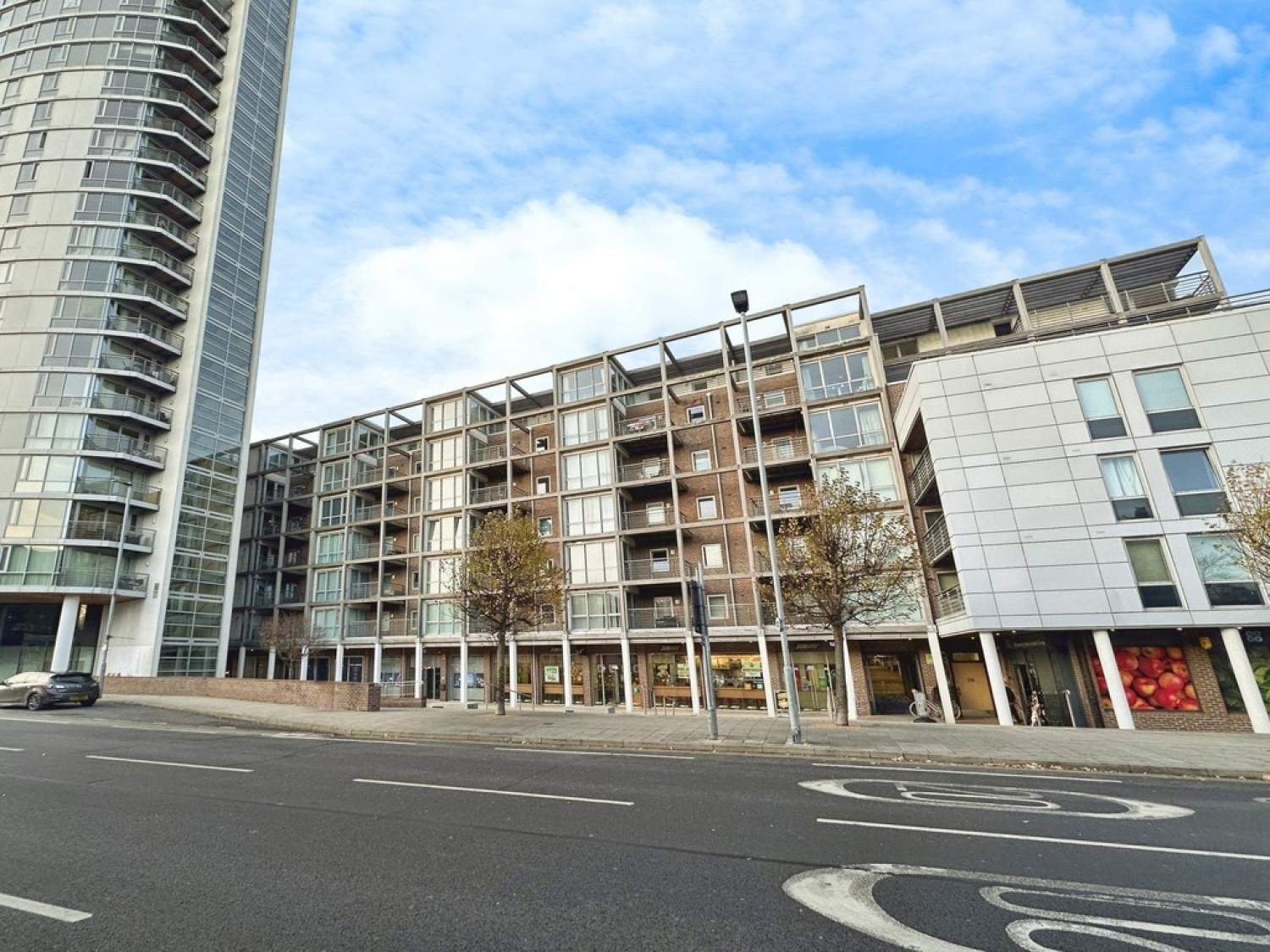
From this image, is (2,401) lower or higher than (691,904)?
higher

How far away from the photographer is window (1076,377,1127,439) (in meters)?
19.7

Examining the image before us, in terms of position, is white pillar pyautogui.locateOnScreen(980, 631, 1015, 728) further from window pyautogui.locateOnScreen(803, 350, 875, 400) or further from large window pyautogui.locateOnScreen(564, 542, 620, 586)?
large window pyautogui.locateOnScreen(564, 542, 620, 586)

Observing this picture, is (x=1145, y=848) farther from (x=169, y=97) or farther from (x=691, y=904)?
(x=169, y=97)

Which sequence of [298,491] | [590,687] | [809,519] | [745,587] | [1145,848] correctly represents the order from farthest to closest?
[298,491] < [590,687] < [745,587] < [809,519] < [1145,848]

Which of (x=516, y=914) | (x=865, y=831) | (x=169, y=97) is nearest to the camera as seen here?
(x=516, y=914)

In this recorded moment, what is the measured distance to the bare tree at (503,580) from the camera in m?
22.4

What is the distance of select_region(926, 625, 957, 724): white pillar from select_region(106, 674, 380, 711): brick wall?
22.9 m

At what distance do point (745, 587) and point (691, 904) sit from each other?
25.5 meters

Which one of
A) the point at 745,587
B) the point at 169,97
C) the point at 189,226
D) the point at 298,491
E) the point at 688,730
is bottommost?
the point at 688,730

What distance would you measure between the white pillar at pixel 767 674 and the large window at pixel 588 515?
10399 millimetres

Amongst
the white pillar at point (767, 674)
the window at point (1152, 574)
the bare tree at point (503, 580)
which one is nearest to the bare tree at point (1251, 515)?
the window at point (1152, 574)

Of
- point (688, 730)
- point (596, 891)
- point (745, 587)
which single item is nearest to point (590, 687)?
point (745, 587)

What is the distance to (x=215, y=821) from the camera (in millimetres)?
6949

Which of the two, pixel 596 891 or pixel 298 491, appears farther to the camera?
pixel 298 491
